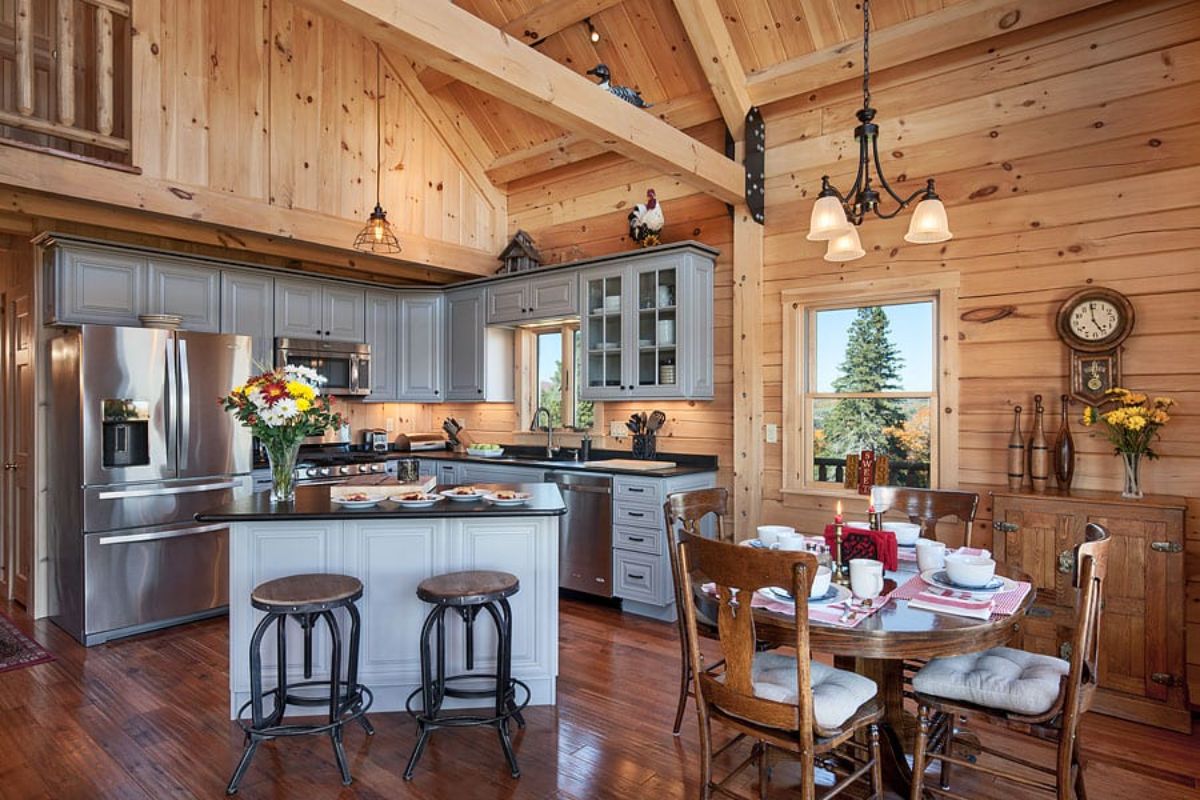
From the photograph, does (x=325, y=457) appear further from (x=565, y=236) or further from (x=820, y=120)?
(x=820, y=120)

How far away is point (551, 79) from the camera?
306 centimetres

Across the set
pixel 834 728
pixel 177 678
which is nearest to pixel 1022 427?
pixel 834 728

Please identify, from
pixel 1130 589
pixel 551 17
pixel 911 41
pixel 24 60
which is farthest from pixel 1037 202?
pixel 24 60

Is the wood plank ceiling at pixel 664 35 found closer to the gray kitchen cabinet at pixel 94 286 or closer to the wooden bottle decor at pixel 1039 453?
the wooden bottle decor at pixel 1039 453

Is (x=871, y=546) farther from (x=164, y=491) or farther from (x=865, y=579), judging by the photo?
(x=164, y=491)

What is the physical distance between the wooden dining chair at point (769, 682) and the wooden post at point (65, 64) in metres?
4.29

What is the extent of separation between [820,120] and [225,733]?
4453 millimetres

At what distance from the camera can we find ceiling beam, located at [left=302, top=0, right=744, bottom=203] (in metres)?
2.44

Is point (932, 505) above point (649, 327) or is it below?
below

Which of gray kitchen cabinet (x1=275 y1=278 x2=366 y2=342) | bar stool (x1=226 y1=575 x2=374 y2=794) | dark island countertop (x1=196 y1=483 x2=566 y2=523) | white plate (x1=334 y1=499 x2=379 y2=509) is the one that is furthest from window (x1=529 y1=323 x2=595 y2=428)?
bar stool (x1=226 y1=575 x2=374 y2=794)

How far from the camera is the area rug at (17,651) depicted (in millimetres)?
3607

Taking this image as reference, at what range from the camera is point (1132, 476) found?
3.12 meters

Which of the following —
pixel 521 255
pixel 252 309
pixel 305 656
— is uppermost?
pixel 521 255

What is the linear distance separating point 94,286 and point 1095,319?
18.0 ft
